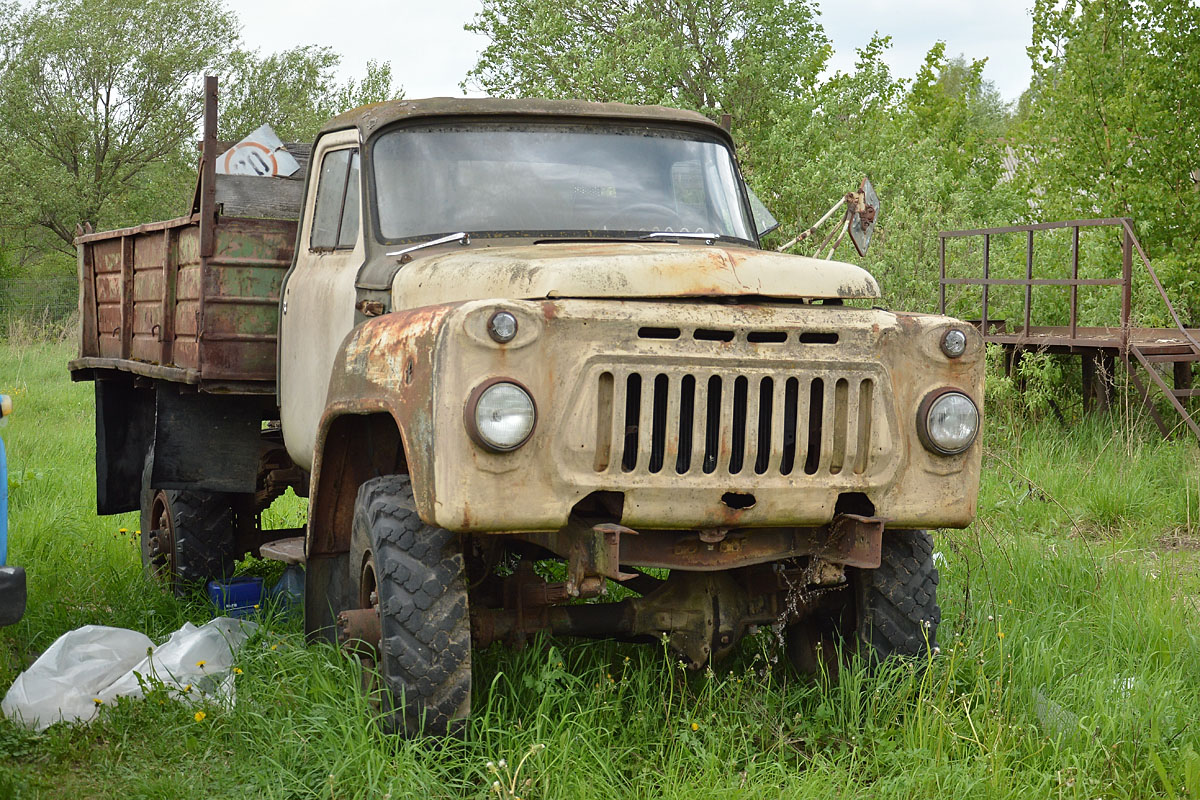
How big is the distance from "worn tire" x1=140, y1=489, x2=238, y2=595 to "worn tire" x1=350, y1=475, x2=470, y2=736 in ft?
9.24

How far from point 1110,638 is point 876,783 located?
5.77 feet

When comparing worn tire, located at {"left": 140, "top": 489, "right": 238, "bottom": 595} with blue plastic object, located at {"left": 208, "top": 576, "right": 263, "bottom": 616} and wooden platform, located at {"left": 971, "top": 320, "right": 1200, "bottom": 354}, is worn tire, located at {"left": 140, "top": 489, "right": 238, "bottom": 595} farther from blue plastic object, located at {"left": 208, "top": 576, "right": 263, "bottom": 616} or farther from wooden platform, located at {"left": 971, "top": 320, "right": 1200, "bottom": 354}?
wooden platform, located at {"left": 971, "top": 320, "right": 1200, "bottom": 354}

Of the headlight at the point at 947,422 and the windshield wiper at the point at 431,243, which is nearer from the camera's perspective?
the headlight at the point at 947,422

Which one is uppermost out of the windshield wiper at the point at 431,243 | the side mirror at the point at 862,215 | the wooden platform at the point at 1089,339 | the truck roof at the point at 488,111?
the truck roof at the point at 488,111

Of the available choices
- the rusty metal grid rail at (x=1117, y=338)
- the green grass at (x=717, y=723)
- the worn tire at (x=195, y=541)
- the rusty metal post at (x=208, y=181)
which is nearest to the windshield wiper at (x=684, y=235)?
the green grass at (x=717, y=723)

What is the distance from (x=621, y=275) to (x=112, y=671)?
8.26ft

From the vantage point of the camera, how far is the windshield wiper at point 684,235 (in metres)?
4.78

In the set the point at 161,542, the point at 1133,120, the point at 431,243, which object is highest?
the point at 1133,120

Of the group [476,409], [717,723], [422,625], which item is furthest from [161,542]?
[476,409]

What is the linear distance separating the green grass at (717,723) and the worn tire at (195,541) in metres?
0.51

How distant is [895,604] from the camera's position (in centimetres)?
441

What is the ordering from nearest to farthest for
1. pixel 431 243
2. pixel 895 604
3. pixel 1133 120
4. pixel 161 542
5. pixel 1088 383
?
pixel 895 604 → pixel 431 243 → pixel 161 542 → pixel 1088 383 → pixel 1133 120

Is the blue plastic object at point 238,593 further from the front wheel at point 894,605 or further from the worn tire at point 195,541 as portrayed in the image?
the front wheel at point 894,605

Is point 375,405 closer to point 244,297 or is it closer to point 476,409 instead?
point 476,409
